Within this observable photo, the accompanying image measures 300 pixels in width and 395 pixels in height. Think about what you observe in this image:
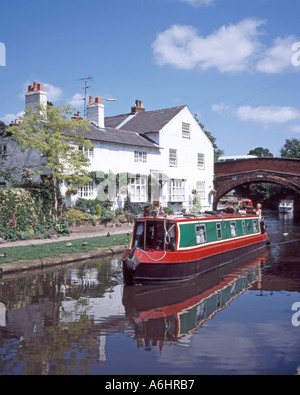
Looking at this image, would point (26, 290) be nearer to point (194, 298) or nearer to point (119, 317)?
point (119, 317)

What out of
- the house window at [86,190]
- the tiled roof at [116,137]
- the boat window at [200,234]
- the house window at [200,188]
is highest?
the tiled roof at [116,137]

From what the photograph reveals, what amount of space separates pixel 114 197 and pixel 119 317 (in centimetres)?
1708

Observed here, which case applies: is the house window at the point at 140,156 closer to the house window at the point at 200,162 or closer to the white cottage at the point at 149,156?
the white cottage at the point at 149,156

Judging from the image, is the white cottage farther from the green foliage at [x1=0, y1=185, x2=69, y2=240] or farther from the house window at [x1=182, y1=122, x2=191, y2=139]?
the green foliage at [x1=0, y1=185, x2=69, y2=240]

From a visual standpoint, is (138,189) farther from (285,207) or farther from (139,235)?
(285,207)

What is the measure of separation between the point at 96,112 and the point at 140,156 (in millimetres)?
4170

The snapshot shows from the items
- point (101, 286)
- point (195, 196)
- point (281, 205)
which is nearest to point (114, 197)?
point (195, 196)

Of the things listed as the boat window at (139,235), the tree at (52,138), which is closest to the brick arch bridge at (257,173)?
the tree at (52,138)

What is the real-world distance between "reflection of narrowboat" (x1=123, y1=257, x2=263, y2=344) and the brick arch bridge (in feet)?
73.1

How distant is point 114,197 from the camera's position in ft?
86.4

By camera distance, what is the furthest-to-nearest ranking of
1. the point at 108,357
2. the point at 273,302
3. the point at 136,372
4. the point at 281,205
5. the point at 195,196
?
the point at 281,205 < the point at 195,196 < the point at 273,302 < the point at 108,357 < the point at 136,372

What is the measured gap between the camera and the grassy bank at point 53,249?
47.7 feet

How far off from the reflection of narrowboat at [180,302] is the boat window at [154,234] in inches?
58.1

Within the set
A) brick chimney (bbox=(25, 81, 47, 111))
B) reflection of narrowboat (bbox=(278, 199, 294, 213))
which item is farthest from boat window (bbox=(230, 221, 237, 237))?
reflection of narrowboat (bbox=(278, 199, 294, 213))
